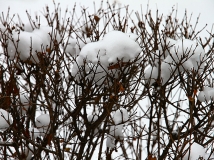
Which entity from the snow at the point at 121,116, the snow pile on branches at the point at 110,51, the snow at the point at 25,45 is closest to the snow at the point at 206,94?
the snow at the point at 121,116

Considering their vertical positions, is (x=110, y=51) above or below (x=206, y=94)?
above

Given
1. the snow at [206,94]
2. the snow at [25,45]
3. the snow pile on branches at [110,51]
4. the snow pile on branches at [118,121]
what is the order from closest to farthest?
the snow pile on branches at [110,51] → the snow pile on branches at [118,121] → the snow at [25,45] → the snow at [206,94]

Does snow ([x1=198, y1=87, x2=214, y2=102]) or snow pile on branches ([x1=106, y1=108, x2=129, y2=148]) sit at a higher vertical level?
snow ([x1=198, y1=87, x2=214, y2=102])

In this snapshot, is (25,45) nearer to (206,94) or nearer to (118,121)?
(118,121)

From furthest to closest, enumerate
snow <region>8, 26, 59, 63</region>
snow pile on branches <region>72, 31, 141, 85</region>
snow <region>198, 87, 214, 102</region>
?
1. snow <region>198, 87, 214, 102</region>
2. snow <region>8, 26, 59, 63</region>
3. snow pile on branches <region>72, 31, 141, 85</region>

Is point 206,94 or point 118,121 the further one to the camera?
point 206,94

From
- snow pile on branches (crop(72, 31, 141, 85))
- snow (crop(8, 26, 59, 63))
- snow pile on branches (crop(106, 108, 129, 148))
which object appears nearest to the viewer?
snow pile on branches (crop(72, 31, 141, 85))

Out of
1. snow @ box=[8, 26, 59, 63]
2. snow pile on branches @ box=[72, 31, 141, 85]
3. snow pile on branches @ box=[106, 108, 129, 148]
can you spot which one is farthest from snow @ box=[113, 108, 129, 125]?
snow @ box=[8, 26, 59, 63]

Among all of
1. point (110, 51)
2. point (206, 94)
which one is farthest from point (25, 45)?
point (206, 94)

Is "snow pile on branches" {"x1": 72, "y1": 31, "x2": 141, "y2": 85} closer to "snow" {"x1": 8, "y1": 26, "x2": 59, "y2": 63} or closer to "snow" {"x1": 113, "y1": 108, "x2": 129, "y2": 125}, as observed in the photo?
"snow" {"x1": 113, "y1": 108, "x2": 129, "y2": 125}

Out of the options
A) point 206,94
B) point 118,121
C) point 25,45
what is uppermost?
point 25,45

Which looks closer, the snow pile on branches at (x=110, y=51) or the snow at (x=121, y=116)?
the snow pile on branches at (x=110, y=51)

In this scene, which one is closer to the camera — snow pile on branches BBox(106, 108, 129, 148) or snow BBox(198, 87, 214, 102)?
snow pile on branches BBox(106, 108, 129, 148)

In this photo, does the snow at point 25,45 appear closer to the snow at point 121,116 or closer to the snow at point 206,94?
the snow at point 121,116
